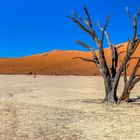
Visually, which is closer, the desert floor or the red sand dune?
the desert floor

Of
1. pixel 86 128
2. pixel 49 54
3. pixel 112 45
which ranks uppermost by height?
pixel 49 54

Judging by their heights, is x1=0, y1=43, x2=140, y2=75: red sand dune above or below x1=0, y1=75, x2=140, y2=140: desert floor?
above

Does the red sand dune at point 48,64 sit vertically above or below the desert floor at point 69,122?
above

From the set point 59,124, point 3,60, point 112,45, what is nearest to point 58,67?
point 3,60

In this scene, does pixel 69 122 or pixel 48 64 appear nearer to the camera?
pixel 69 122

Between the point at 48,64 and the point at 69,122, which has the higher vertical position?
the point at 48,64

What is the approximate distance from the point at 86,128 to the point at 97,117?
175cm

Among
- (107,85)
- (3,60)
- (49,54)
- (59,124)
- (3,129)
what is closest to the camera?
(3,129)

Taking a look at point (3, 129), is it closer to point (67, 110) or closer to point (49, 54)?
point (67, 110)

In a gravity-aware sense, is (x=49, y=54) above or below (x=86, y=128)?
above

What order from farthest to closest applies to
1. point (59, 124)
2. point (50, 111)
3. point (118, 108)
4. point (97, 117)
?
1. point (118, 108)
2. point (50, 111)
3. point (97, 117)
4. point (59, 124)

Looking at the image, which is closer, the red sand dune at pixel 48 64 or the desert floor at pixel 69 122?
the desert floor at pixel 69 122

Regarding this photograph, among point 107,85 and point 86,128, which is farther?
point 107,85

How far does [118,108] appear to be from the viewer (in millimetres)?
12297
